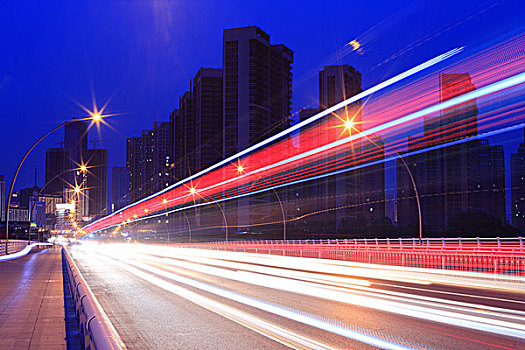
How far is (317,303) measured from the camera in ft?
41.8

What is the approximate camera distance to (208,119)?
6476 inches

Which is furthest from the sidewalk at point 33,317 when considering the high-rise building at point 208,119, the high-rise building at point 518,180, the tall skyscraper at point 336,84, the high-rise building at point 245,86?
the tall skyscraper at point 336,84

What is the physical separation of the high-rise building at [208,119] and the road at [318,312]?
143 m

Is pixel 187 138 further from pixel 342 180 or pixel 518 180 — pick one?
pixel 518 180

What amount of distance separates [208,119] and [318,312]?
15586cm

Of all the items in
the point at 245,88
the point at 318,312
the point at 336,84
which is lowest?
the point at 318,312

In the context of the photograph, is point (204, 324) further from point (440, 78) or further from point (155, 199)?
point (155, 199)

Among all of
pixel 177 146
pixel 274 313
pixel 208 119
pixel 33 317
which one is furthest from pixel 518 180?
pixel 177 146

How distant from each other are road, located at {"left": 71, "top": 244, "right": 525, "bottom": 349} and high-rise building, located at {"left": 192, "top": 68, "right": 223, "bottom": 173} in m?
143

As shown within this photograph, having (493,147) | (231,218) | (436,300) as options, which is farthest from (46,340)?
(231,218)

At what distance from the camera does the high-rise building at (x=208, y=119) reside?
16225 cm

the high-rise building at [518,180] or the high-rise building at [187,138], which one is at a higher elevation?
the high-rise building at [187,138]

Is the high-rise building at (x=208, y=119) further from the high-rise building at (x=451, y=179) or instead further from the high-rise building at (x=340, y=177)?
the high-rise building at (x=451, y=179)

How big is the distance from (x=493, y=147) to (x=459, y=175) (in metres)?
20.0
